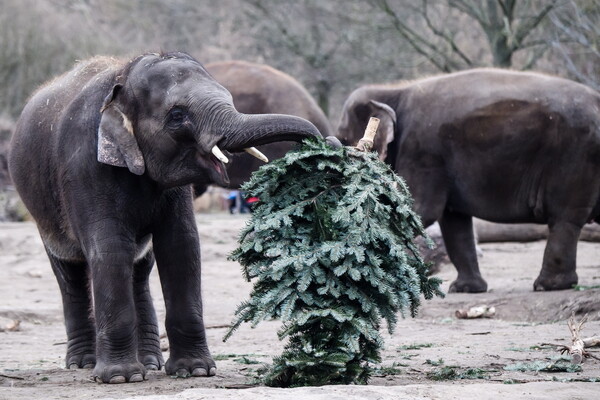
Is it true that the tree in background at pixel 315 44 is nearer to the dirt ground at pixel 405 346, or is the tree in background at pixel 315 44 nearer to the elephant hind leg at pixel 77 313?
the dirt ground at pixel 405 346

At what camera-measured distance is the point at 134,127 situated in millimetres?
6863

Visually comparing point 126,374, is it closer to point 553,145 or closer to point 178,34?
point 553,145

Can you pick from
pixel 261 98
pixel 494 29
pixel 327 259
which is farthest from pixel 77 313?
pixel 494 29

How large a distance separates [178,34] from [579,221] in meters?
28.3

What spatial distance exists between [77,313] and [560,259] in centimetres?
468

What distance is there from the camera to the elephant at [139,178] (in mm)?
6656

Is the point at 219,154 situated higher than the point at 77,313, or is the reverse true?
the point at 219,154

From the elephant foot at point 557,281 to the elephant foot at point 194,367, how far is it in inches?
177

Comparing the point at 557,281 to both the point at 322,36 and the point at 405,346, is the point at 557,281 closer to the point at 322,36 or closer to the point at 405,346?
the point at 405,346

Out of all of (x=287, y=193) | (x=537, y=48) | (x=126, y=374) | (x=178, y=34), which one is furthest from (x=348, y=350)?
(x=178, y=34)

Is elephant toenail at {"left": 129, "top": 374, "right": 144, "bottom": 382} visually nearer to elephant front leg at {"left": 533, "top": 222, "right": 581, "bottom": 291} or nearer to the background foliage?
elephant front leg at {"left": 533, "top": 222, "right": 581, "bottom": 291}

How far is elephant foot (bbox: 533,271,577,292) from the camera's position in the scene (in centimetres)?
1049

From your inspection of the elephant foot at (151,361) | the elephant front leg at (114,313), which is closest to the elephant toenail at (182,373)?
the elephant front leg at (114,313)

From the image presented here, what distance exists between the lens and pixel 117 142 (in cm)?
671
